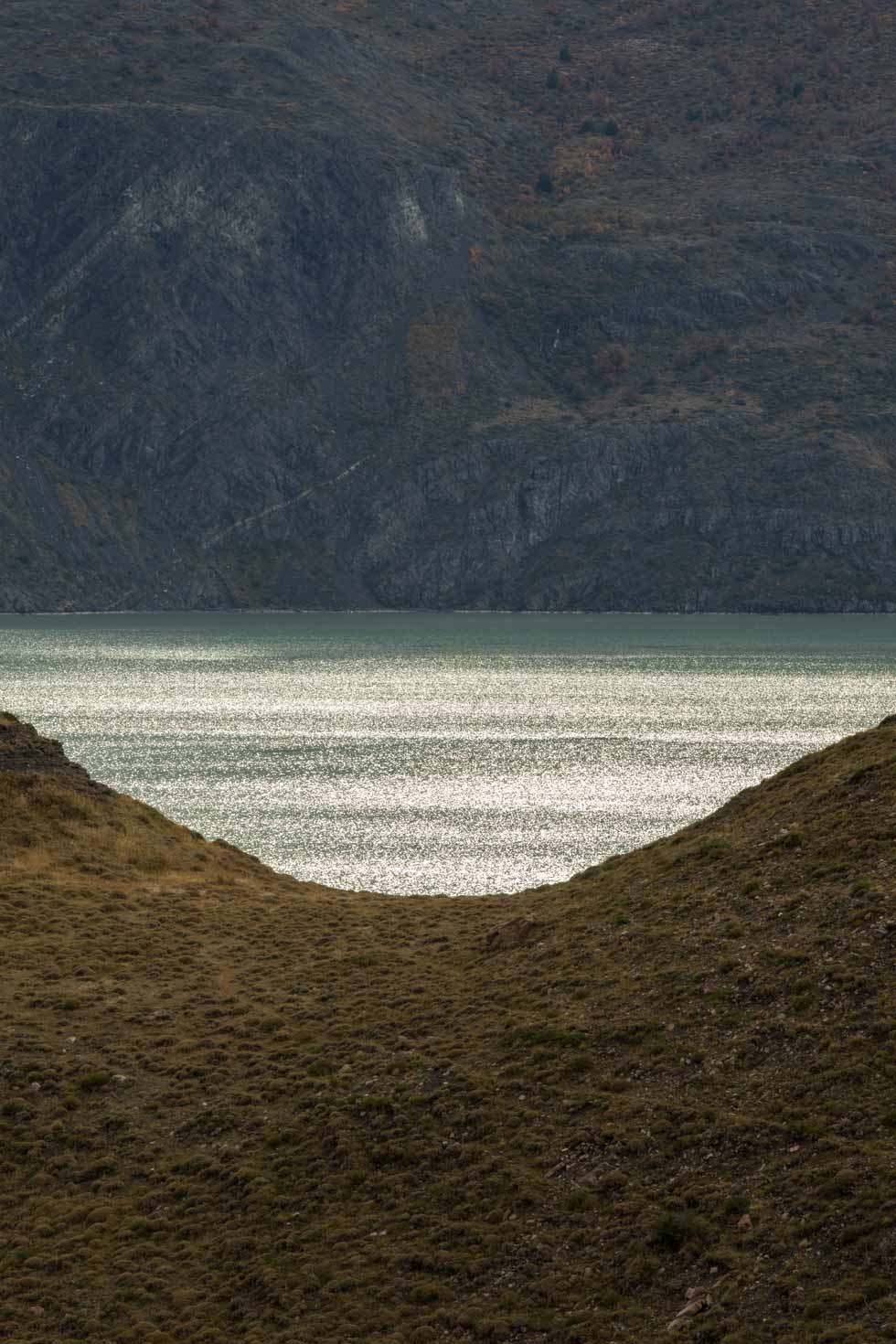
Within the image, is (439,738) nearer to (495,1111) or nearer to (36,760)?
(36,760)

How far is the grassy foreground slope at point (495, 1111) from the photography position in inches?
849

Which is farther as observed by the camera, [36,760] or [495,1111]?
[36,760]

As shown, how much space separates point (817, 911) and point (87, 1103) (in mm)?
12284

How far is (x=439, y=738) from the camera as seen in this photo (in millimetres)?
110938

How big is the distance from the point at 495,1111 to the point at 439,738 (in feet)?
278

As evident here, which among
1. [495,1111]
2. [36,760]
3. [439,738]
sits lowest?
[439,738]

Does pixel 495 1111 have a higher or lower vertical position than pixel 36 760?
lower

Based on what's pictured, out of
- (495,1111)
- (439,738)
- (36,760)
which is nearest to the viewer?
(495,1111)

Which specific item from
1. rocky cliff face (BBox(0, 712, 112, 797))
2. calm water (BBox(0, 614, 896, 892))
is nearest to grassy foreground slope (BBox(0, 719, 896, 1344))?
rocky cliff face (BBox(0, 712, 112, 797))

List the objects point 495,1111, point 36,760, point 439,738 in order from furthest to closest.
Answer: point 439,738
point 36,760
point 495,1111

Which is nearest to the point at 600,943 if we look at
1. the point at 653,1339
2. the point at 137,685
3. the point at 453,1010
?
the point at 453,1010

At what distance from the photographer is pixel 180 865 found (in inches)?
1794

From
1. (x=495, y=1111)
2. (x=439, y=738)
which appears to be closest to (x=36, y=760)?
(x=495, y=1111)

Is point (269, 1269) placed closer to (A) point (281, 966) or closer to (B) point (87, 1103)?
(B) point (87, 1103)
